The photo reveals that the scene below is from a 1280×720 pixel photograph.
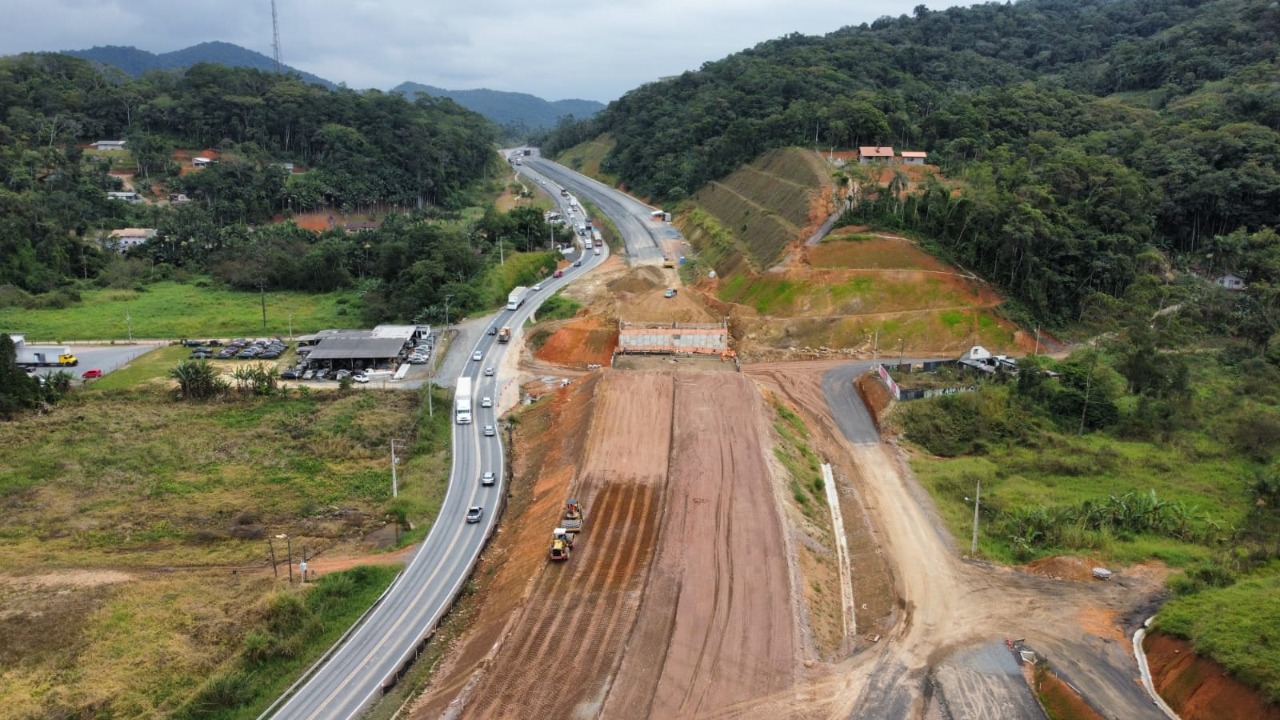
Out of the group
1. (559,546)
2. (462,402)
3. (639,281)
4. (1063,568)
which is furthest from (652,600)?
(639,281)

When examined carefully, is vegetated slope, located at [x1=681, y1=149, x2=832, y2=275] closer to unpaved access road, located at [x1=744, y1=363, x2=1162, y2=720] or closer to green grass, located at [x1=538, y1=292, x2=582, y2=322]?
green grass, located at [x1=538, y1=292, x2=582, y2=322]

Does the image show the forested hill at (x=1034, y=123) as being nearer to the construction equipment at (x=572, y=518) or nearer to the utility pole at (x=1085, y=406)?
the utility pole at (x=1085, y=406)

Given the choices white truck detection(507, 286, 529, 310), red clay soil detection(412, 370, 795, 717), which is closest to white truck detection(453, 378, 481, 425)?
red clay soil detection(412, 370, 795, 717)

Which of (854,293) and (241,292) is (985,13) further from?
(241,292)

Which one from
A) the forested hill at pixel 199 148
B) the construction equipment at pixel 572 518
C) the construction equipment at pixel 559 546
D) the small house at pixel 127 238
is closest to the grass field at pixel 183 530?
the construction equipment at pixel 559 546

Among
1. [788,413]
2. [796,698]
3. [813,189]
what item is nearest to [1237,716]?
[796,698]
